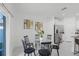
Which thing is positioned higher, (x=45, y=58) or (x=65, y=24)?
(x=65, y=24)

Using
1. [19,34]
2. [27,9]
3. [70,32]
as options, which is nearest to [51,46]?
[70,32]

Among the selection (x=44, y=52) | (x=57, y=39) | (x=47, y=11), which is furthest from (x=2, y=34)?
(x=57, y=39)

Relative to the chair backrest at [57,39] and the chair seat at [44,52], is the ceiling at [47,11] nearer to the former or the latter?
the chair backrest at [57,39]

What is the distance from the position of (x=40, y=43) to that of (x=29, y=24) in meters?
0.80

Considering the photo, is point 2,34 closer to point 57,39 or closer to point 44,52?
point 44,52

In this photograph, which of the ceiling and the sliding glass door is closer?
the sliding glass door

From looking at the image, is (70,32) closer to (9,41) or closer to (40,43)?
(40,43)

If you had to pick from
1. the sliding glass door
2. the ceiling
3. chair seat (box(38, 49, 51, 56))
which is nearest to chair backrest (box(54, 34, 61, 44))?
chair seat (box(38, 49, 51, 56))

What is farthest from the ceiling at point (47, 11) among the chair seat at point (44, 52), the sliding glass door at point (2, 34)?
the chair seat at point (44, 52)

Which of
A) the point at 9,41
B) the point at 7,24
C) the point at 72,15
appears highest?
the point at 72,15

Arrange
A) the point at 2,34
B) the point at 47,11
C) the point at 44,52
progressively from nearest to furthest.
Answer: the point at 2,34 → the point at 44,52 → the point at 47,11

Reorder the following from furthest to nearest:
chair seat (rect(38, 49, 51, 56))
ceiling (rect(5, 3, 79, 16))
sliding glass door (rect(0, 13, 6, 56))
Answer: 1. ceiling (rect(5, 3, 79, 16))
2. chair seat (rect(38, 49, 51, 56))
3. sliding glass door (rect(0, 13, 6, 56))

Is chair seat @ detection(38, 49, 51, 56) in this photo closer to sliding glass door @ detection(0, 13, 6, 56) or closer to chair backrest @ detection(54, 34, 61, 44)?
chair backrest @ detection(54, 34, 61, 44)

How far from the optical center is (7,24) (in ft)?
14.2
